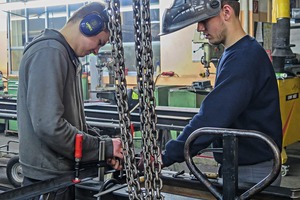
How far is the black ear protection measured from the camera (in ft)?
4.98

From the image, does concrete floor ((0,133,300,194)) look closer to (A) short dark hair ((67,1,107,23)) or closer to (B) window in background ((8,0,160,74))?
(B) window in background ((8,0,160,74))

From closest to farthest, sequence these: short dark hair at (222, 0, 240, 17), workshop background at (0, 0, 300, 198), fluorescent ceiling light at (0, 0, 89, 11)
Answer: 1. short dark hair at (222, 0, 240, 17)
2. workshop background at (0, 0, 300, 198)
3. fluorescent ceiling light at (0, 0, 89, 11)

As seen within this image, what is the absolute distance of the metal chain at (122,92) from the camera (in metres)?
0.97

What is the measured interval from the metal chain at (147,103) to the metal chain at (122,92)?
0.11 feet

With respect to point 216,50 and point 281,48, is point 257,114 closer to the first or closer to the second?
point 281,48

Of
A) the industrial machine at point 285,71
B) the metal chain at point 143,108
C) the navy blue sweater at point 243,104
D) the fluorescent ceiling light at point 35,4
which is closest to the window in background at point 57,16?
the fluorescent ceiling light at point 35,4

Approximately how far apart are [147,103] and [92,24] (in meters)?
0.63

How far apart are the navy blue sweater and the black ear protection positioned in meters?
0.48

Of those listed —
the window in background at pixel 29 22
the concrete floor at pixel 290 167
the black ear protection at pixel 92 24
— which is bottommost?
the concrete floor at pixel 290 167

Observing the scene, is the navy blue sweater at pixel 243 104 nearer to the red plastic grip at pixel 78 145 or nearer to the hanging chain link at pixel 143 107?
the red plastic grip at pixel 78 145

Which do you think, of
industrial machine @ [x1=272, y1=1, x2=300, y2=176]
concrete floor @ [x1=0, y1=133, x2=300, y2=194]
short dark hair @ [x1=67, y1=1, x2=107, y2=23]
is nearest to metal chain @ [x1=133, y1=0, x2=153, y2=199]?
short dark hair @ [x1=67, y1=1, x2=107, y2=23]

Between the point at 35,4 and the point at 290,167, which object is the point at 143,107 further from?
the point at 35,4

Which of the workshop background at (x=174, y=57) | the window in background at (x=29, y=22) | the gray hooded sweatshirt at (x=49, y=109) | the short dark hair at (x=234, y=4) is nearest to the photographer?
the gray hooded sweatshirt at (x=49, y=109)

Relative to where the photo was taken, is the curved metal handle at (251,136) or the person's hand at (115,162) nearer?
the curved metal handle at (251,136)
